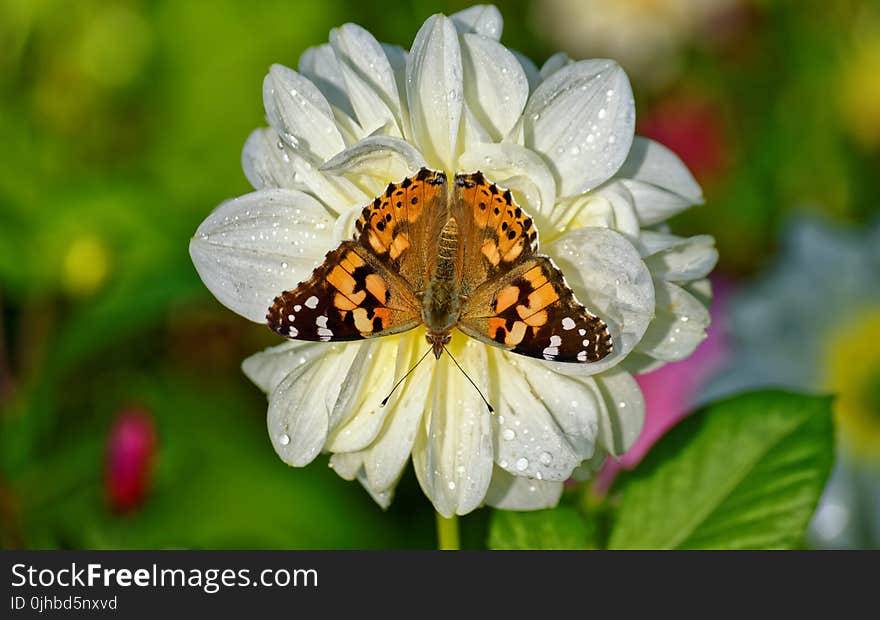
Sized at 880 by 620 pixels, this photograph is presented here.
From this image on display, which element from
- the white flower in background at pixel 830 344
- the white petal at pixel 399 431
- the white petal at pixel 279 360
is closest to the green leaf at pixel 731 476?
the white petal at pixel 399 431

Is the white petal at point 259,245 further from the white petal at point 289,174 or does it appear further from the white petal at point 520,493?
the white petal at point 520,493

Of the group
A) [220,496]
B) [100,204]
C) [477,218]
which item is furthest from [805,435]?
[100,204]

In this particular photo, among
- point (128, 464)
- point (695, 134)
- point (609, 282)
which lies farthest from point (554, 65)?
point (695, 134)

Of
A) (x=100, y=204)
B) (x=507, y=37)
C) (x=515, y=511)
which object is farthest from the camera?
Answer: (x=507, y=37)

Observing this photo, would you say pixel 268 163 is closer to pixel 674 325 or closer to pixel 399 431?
pixel 399 431

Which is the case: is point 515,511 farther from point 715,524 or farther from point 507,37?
point 507,37

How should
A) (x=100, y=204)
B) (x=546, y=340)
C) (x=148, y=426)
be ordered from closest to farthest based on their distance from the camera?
(x=546, y=340), (x=148, y=426), (x=100, y=204)
